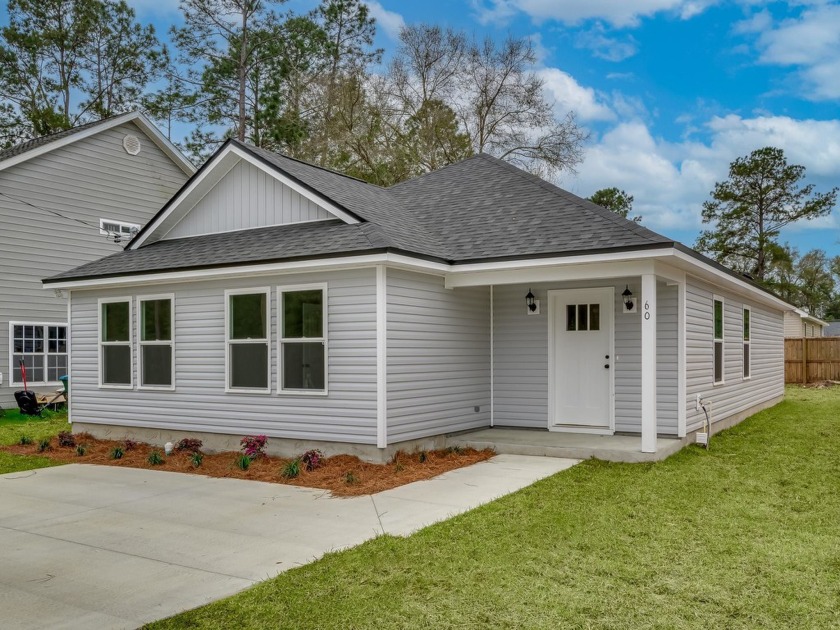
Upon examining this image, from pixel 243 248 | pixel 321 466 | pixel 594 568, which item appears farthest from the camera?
pixel 243 248

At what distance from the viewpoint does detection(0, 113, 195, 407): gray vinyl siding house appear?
1519cm

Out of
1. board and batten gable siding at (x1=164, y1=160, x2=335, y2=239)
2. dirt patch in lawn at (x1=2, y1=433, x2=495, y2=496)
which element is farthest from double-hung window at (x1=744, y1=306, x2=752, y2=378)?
board and batten gable siding at (x1=164, y1=160, x2=335, y2=239)

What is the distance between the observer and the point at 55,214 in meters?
16.1

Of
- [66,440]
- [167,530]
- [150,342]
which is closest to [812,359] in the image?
[150,342]

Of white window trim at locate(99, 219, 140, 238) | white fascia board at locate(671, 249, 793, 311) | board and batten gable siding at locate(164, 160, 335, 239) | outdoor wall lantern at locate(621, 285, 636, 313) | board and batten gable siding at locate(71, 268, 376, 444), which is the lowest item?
board and batten gable siding at locate(71, 268, 376, 444)

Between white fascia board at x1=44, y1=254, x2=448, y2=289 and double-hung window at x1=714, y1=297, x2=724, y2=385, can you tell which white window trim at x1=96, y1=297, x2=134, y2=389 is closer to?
white fascia board at x1=44, y1=254, x2=448, y2=289

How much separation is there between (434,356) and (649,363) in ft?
9.29

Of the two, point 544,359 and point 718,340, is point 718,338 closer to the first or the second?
point 718,340

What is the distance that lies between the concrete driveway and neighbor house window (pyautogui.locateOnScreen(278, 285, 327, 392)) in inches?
62.6

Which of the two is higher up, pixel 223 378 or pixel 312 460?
pixel 223 378

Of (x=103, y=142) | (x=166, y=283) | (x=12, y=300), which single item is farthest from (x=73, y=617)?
(x=103, y=142)

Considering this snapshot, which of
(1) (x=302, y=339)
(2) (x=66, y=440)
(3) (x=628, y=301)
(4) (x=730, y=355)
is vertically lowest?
(2) (x=66, y=440)

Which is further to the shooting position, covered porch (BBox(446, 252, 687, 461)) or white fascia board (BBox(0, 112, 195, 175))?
white fascia board (BBox(0, 112, 195, 175))

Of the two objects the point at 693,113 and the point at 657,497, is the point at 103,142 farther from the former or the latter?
the point at 693,113
